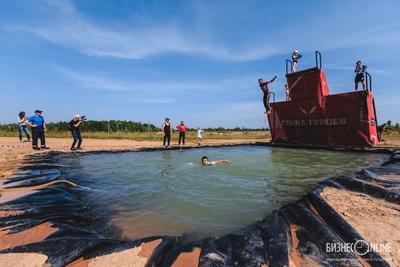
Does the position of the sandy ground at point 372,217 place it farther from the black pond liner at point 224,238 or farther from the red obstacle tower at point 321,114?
the red obstacle tower at point 321,114

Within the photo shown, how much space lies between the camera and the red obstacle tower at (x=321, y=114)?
10953 millimetres

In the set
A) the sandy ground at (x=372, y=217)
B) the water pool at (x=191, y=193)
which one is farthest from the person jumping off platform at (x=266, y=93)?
the sandy ground at (x=372, y=217)

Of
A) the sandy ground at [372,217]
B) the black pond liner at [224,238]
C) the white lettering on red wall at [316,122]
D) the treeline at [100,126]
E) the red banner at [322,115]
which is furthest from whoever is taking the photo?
the treeline at [100,126]

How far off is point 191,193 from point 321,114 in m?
9.48

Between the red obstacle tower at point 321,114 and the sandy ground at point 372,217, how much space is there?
868 cm

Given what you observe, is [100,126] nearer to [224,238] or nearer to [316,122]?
[316,122]

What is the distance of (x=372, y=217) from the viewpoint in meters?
2.69

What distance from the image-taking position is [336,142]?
1199 cm

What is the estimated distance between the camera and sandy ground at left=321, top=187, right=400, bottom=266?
81.1 inches

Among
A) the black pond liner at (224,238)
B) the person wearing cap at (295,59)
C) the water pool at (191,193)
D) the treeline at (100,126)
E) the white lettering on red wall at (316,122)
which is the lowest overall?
the water pool at (191,193)

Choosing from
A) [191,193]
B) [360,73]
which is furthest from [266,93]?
[191,193]

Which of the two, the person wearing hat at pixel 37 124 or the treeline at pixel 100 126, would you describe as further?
the treeline at pixel 100 126

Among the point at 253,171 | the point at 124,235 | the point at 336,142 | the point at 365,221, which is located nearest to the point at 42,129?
the point at 253,171

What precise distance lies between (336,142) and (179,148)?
7635mm
